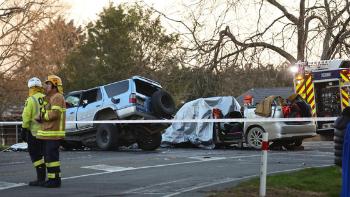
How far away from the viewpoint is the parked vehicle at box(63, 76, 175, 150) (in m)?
17.0

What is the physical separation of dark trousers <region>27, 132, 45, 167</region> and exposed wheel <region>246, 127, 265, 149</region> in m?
9.21

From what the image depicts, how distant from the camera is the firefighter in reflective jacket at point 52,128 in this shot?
9117 mm

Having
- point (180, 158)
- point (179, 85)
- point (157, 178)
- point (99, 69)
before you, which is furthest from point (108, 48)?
point (157, 178)

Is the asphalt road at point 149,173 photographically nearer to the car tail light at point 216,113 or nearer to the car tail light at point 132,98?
the car tail light at point 132,98

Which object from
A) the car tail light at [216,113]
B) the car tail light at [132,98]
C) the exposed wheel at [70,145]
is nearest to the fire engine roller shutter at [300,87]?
the car tail light at [216,113]

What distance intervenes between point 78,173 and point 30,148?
1.68 meters

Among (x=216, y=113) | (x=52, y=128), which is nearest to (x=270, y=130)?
(x=216, y=113)

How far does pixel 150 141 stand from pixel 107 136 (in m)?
1.30

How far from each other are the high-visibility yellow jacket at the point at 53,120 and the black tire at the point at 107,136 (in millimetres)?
7701

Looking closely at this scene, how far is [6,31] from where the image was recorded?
32344 millimetres

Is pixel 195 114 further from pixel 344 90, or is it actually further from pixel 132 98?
pixel 344 90

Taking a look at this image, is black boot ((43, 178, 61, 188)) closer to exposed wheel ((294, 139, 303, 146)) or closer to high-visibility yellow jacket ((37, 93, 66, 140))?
high-visibility yellow jacket ((37, 93, 66, 140))

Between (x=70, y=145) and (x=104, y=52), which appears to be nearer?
(x=70, y=145)

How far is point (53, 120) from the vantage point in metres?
9.25
